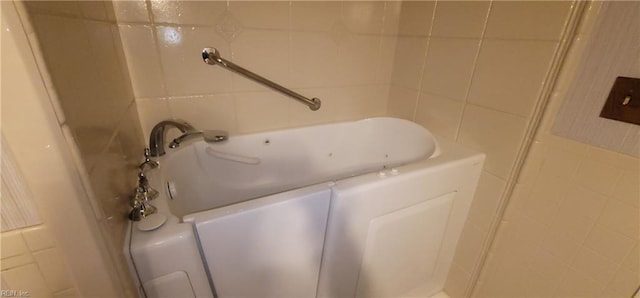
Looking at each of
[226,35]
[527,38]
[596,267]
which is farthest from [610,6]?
[226,35]

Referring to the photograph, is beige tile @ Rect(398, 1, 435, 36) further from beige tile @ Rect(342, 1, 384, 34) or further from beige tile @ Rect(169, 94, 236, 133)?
beige tile @ Rect(169, 94, 236, 133)

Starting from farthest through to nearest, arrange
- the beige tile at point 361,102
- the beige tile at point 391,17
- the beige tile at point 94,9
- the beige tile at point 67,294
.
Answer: the beige tile at point 361,102, the beige tile at point 391,17, the beige tile at point 94,9, the beige tile at point 67,294

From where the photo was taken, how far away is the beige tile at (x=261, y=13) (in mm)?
995

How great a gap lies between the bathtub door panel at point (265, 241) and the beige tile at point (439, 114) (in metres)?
0.68

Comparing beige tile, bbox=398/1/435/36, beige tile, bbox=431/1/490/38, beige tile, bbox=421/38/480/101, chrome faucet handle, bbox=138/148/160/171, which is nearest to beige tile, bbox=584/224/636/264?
beige tile, bbox=421/38/480/101

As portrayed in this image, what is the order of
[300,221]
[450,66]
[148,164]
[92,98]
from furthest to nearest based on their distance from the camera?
1. [450,66]
2. [148,164]
3. [300,221]
4. [92,98]

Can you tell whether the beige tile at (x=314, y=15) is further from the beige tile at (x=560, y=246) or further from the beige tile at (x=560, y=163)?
the beige tile at (x=560, y=246)

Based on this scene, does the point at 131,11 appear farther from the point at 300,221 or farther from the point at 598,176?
the point at 598,176

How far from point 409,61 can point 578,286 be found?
3.45 feet

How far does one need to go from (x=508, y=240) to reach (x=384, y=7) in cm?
114

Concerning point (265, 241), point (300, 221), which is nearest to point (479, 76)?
point (300, 221)

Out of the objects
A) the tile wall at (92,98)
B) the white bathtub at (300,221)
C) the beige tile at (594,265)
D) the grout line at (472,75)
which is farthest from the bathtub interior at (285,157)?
the beige tile at (594,265)

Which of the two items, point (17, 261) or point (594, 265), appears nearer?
point (17, 261)

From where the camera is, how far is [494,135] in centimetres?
95
